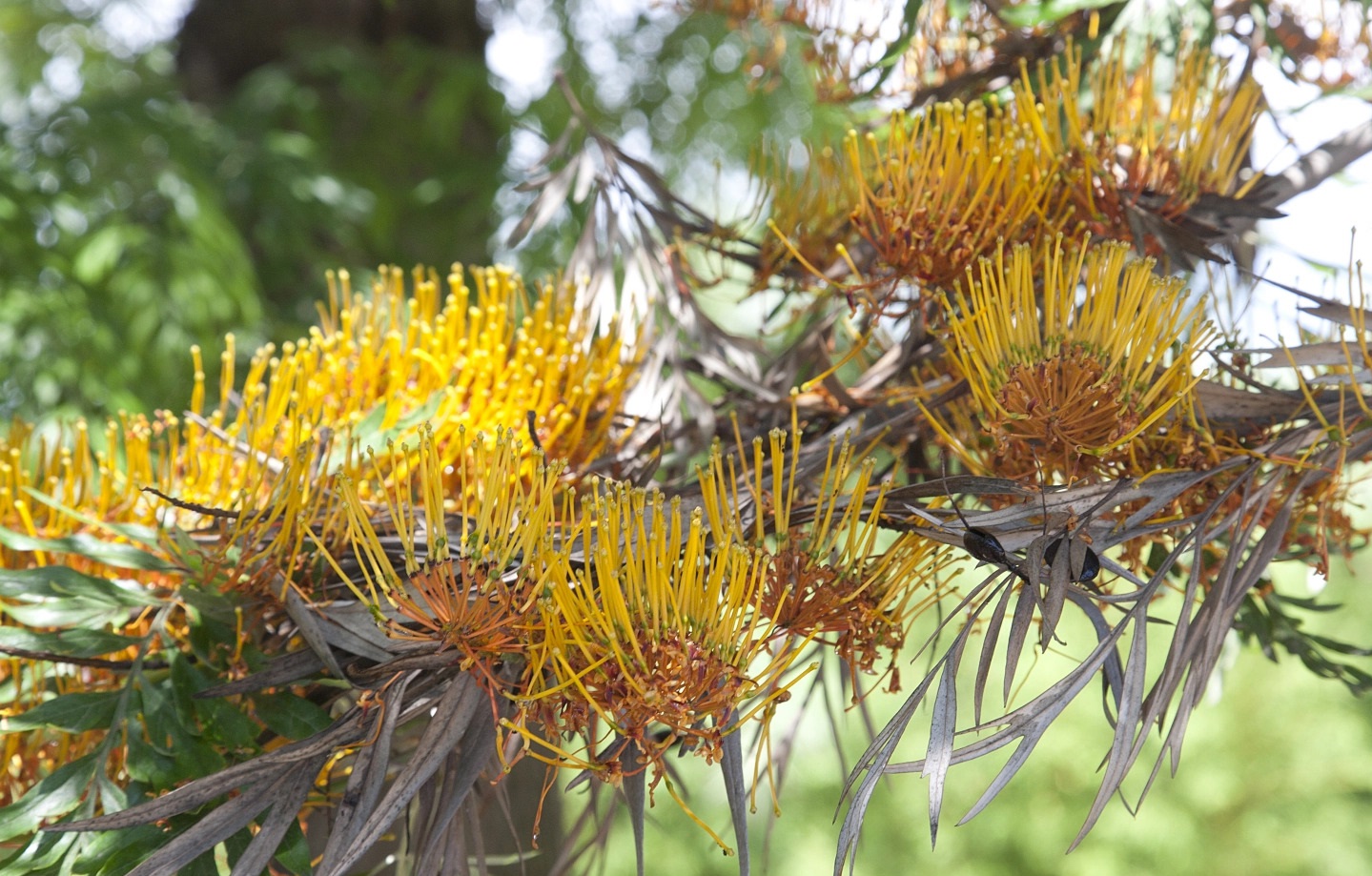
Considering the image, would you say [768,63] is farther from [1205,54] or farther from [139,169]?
[139,169]

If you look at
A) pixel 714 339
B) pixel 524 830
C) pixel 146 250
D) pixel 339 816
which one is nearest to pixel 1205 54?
pixel 714 339

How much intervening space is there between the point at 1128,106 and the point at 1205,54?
0.17ft

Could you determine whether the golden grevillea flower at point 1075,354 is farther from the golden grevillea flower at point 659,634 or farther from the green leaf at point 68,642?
the green leaf at point 68,642

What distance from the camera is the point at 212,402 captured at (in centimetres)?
169

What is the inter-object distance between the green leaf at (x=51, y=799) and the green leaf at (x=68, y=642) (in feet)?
0.18

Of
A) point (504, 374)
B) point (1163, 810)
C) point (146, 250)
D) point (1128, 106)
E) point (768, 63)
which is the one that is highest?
point (146, 250)

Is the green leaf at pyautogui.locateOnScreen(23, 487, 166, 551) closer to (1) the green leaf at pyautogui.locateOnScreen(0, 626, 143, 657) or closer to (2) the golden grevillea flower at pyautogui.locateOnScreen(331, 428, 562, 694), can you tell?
(1) the green leaf at pyautogui.locateOnScreen(0, 626, 143, 657)

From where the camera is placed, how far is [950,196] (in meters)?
0.60

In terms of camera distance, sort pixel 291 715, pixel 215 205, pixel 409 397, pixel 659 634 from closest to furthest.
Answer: pixel 659 634, pixel 291 715, pixel 409 397, pixel 215 205

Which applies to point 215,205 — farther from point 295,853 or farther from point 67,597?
point 295,853

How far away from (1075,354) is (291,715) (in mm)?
430

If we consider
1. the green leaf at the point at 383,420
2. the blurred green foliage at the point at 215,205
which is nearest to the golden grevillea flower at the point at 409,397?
the green leaf at the point at 383,420

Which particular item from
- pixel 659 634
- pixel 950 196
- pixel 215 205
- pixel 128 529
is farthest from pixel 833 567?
pixel 215 205

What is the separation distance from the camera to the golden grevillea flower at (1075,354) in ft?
1.61
